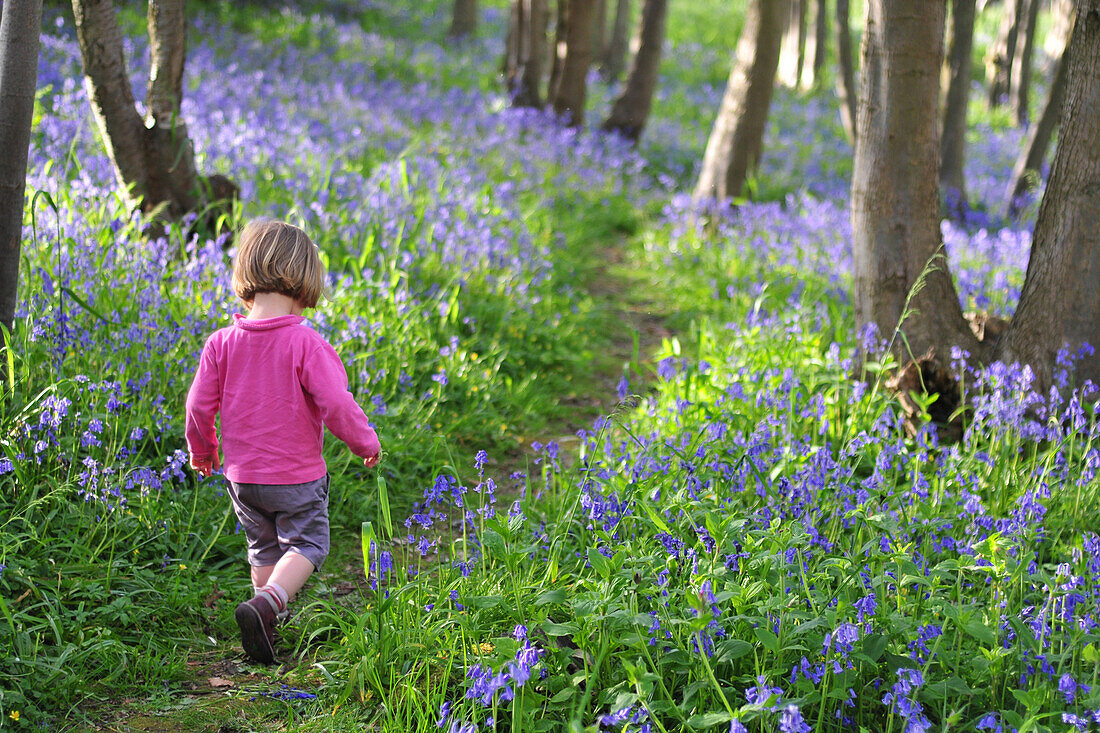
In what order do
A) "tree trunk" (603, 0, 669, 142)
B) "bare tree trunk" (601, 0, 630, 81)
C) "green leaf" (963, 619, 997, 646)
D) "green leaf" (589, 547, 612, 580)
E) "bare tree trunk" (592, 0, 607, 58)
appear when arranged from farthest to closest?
"bare tree trunk" (601, 0, 630, 81) < "bare tree trunk" (592, 0, 607, 58) < "tree trunk" (603, 0, 669, 142) < "green leaf" (589, 547, 612, 580) < "green leaf" (963, 619, 997, 646)

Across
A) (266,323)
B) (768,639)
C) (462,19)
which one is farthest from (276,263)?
(462,19)

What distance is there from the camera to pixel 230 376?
2.92 m

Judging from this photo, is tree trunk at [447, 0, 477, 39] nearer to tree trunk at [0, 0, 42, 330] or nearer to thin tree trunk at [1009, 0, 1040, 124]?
thin tree trunk at [1009, 0, 1040, 124]

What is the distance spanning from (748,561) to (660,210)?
6976 mm

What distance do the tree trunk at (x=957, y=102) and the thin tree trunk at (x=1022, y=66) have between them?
4512 mm

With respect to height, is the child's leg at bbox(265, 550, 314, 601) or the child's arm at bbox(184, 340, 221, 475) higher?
the child's arm at bbox(184, 340, 221, 475)

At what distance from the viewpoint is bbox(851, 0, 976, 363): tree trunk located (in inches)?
173

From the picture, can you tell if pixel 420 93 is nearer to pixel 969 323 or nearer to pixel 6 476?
pixel 969 323

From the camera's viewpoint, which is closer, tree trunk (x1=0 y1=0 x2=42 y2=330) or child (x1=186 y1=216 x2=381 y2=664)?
child (x1=186 y1=216 x2=381 y2=664)

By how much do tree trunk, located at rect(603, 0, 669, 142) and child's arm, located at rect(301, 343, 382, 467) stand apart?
9.73 metres

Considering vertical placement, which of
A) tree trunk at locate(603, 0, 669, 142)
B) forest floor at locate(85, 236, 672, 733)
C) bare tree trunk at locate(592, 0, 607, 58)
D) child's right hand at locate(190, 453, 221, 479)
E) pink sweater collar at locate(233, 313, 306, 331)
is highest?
bare tree trunk at locate(592, 0, 607, 58)

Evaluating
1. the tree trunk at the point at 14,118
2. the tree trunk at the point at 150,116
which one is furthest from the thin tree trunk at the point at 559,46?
the tree trunk at the point at 14,118

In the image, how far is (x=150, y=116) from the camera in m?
5.04

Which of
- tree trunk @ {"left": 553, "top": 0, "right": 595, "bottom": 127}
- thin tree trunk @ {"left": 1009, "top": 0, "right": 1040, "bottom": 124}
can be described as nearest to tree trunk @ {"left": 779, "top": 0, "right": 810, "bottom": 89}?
thin tree trunk @ {"left": 1009, "top": 0, "right": 1040, "bottom": 124}
